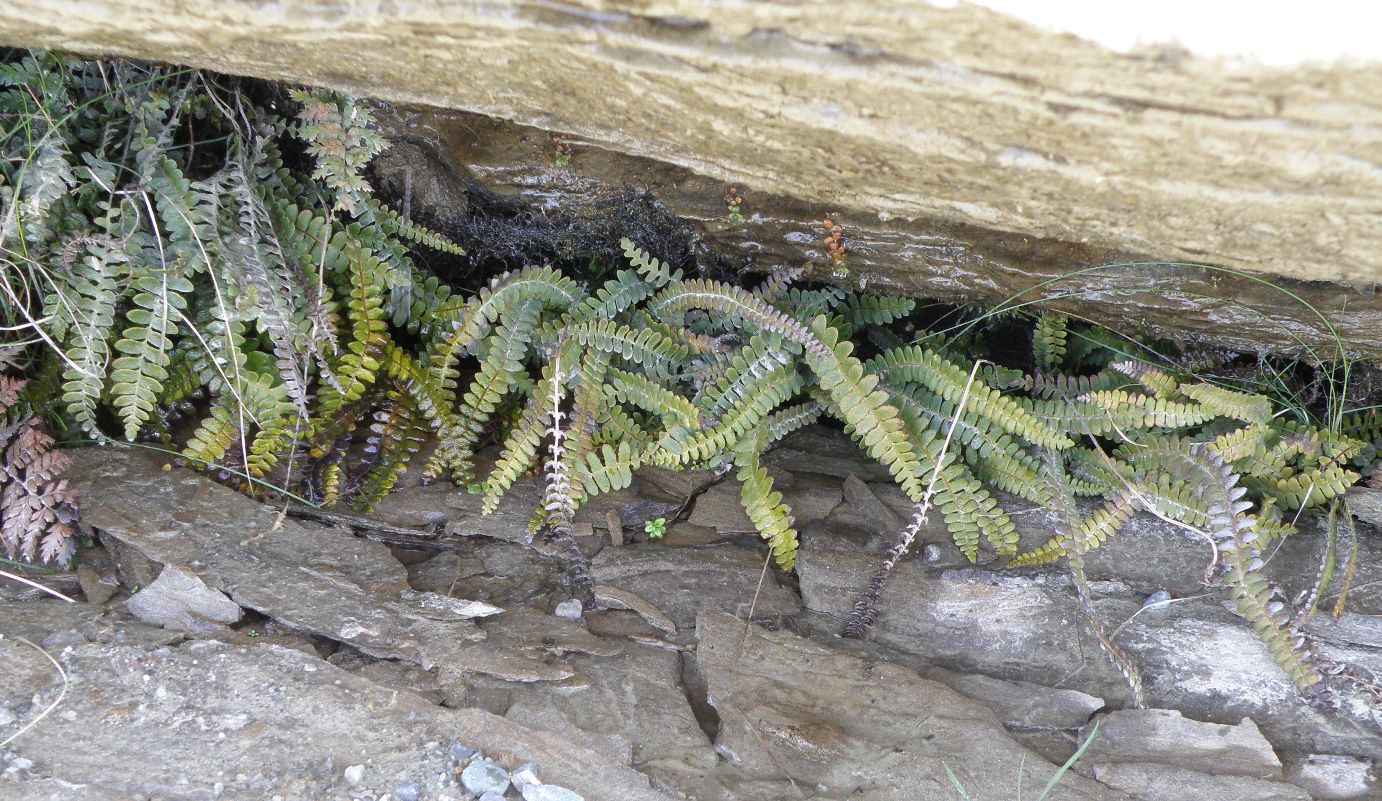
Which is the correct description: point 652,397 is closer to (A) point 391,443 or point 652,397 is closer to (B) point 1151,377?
(A) point 391,443

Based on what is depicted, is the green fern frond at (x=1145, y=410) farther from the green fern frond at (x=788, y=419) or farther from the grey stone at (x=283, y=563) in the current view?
the grey stone at (x=283, y=563)

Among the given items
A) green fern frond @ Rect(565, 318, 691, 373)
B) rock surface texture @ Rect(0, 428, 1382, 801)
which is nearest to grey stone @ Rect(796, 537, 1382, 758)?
rock surface texture @ Rect(0, 428, 1382, 801)

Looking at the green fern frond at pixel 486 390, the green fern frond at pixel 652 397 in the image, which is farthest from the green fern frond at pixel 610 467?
the green fern frond at pixel 486 390

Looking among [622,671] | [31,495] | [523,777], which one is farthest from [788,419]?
[31,495]

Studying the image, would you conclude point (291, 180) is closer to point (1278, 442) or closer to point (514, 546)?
point (514, 546)

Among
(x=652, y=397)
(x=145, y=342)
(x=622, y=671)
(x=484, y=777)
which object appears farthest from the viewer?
(x=652, y=397)

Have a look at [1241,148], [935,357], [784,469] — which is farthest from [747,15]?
[784,469]
